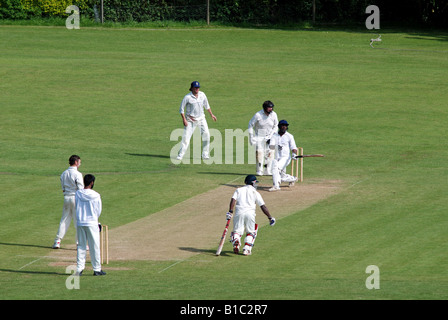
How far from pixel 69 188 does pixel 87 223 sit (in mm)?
2460

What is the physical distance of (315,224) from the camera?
2183 centimetres

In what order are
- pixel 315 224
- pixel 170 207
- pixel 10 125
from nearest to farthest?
pixel 315 224, pixel 170 207, pixel 10 125

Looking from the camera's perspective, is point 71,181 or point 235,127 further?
point 235,127

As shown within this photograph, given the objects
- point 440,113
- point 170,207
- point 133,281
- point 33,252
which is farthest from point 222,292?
point 440,113

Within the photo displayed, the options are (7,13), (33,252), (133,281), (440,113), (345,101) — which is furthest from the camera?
(7,13)

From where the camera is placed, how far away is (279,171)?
25734 mm

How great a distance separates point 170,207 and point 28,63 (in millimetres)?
27539

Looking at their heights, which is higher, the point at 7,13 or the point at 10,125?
the point at 7,13

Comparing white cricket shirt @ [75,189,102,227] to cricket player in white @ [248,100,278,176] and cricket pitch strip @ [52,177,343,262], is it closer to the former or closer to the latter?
cricket pitch strip @ [52,177,343,262]

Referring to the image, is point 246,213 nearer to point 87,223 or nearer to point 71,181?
point 87,223

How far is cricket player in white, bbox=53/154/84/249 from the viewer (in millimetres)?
19453

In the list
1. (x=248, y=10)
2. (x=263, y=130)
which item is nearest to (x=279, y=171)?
(x=263, y=130)

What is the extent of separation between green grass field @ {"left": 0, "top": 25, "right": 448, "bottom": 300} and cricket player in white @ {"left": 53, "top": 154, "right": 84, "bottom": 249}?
60cm

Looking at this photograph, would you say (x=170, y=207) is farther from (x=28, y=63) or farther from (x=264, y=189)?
(x=28, y=63)
